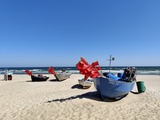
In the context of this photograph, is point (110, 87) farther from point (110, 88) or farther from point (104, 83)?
point (104, 83)

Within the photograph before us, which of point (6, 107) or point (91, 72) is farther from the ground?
point (91, 72)

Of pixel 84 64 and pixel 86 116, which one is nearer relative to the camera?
pixel 86 116

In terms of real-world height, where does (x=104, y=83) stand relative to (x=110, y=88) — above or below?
above

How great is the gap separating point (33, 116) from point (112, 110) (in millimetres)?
3143

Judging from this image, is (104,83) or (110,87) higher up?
(104,83)

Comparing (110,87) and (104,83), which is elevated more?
(104,83)

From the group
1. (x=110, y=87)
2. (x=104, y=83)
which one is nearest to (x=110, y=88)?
(x=110, y=87)

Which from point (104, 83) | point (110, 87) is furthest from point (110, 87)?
point (104, 83)

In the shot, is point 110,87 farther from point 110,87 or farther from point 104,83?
point 104,83

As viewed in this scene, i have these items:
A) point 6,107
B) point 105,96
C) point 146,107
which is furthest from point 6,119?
point 146,107

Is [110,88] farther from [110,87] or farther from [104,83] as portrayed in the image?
[104,83]

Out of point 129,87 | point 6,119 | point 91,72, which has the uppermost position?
point 91,72

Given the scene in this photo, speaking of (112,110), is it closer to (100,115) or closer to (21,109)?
(100,115)

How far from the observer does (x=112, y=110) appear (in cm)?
751
